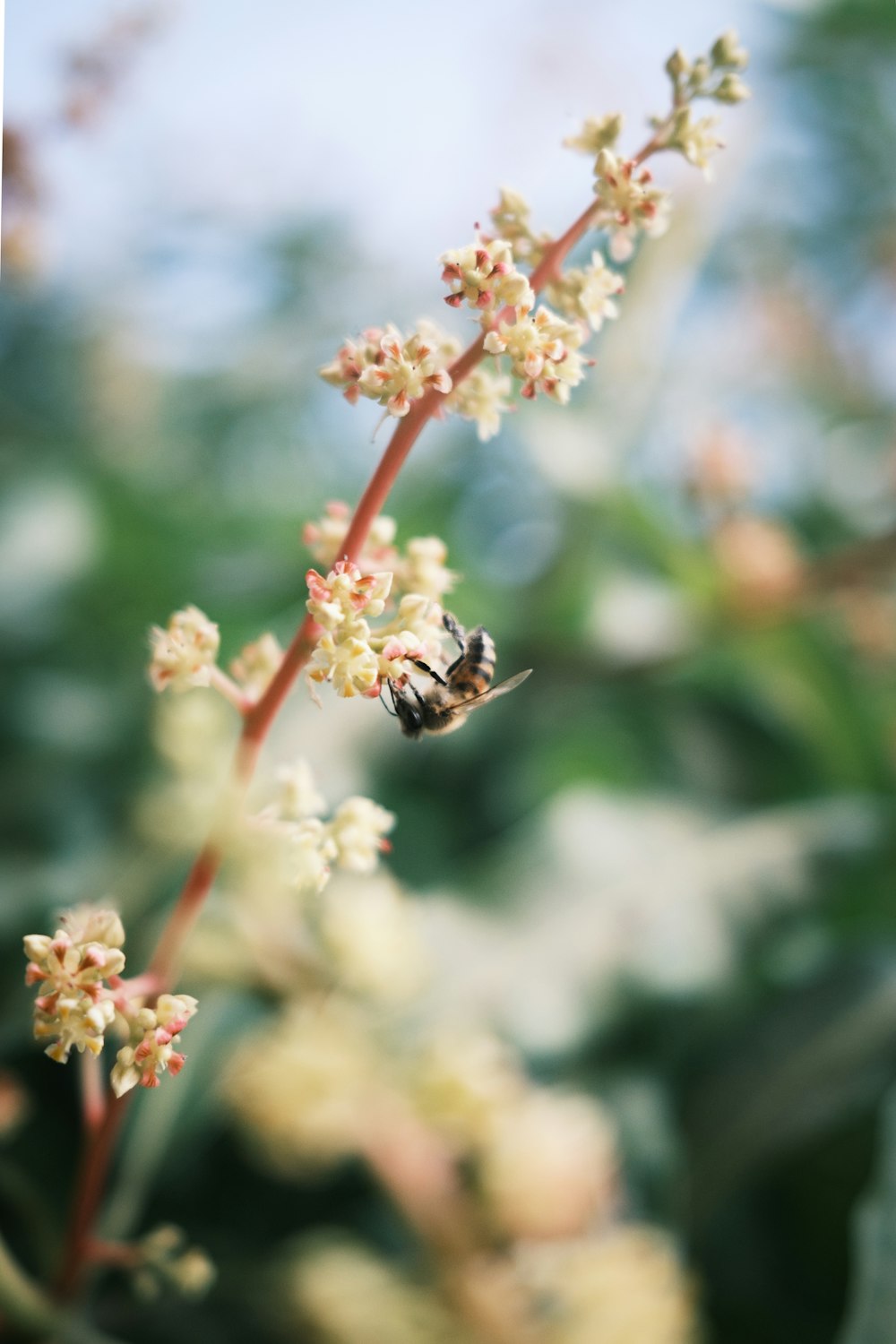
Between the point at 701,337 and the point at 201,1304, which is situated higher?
the point at 701,337

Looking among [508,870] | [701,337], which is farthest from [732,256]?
[508,870]

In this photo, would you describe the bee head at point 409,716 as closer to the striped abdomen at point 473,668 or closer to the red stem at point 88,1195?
the striped abdomen at point 473,668

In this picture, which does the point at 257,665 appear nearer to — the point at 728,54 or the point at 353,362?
the point at 353,362

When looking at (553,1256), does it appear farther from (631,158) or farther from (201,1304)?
(631,158)

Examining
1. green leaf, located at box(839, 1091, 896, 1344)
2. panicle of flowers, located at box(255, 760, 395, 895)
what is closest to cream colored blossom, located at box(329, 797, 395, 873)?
panicle of flowers, located at box(255, 760, 395, 895)

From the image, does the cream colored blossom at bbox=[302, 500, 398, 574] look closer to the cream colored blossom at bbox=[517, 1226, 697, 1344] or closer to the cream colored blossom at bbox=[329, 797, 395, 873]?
the cream colored blossom at bbox=[329, 797, 395, 873]

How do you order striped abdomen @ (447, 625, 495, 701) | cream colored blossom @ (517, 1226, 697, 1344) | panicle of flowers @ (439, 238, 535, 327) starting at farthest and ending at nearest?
cream colored blossom @ (517, 1226, 697, 1344) → striped abdomen @ (447, 625, 495, 701) → panicle of flowers @ (439, 238, 535, 327)

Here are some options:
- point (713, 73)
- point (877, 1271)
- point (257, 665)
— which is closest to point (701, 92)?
point (713, 73)

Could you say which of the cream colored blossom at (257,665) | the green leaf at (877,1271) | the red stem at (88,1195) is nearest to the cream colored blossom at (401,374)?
the cream colored blossom at (257,665)
